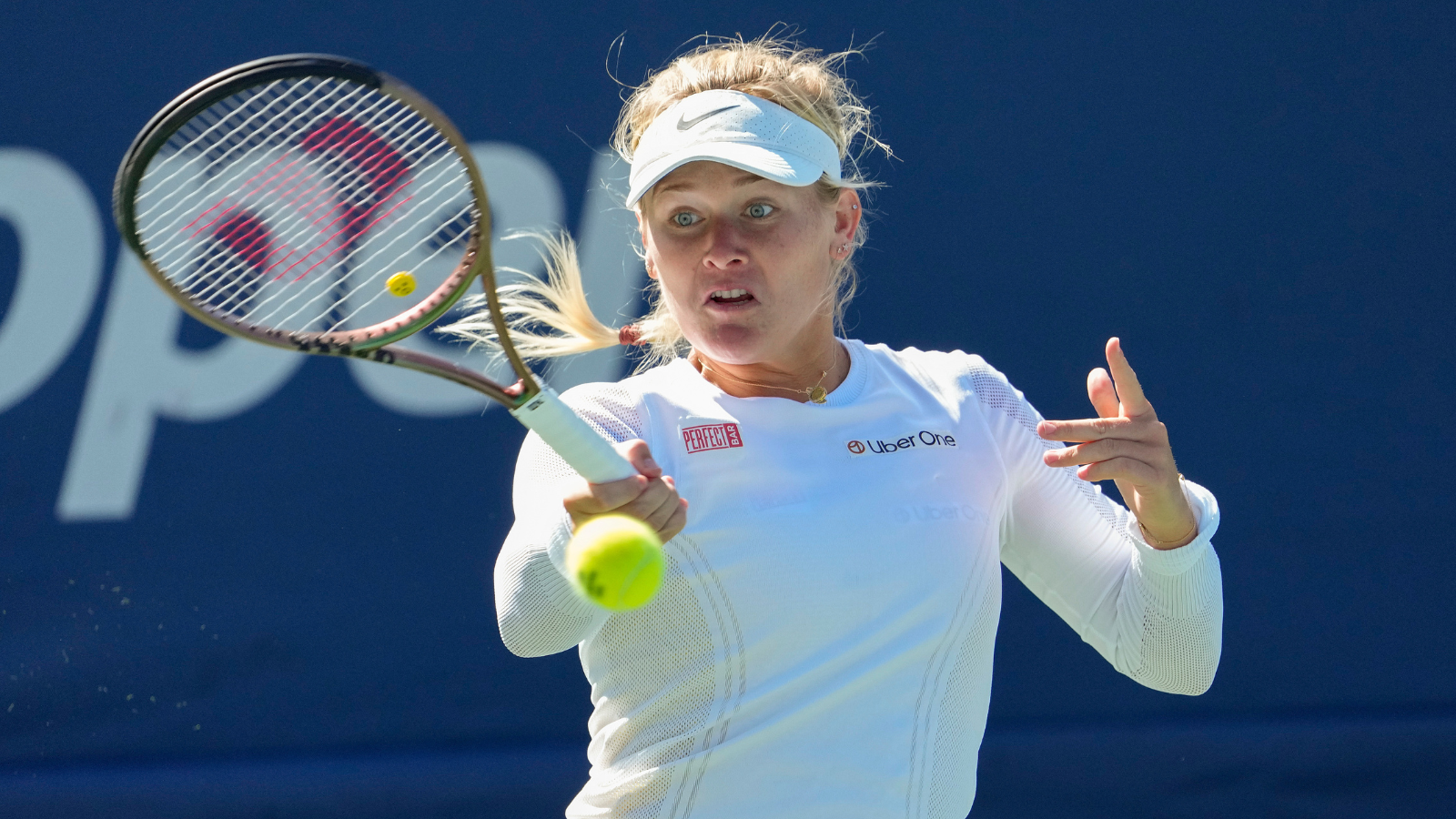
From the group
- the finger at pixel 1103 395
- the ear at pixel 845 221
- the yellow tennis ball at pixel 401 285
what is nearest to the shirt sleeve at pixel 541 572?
the yellow tennis ball at pixel 401 285

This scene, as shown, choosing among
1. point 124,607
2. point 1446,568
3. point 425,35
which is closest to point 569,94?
point 425,35

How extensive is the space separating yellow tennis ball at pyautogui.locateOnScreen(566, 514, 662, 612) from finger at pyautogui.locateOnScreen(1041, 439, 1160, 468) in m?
0.51

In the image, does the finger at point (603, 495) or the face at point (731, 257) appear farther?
the face at point (731, 257)

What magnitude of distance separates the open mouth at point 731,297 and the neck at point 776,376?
8 centimetres

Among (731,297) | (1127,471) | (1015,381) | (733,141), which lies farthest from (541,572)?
(1015,381)

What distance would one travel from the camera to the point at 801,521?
128 cm

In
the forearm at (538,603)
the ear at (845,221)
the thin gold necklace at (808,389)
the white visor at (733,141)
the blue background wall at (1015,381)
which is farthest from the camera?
the blue background wall at (1015,381)

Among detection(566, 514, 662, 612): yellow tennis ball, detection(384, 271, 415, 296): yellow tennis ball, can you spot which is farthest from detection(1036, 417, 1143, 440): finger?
detection(384, 271, 415, 296): yellow tennis ball

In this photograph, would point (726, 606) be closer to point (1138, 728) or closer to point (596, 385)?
point (596, 385)

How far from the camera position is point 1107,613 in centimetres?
151

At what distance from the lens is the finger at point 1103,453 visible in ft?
4.32

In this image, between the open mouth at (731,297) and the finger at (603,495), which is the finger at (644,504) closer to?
the finger at (603,495)

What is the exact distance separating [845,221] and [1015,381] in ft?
4.20

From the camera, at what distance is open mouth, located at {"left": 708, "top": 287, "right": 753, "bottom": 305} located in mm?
1374
